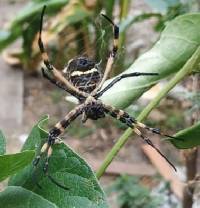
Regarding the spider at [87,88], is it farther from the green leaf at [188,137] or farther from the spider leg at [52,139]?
the green leaf at [188,137]

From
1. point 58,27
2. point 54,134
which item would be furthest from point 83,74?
point 58,27

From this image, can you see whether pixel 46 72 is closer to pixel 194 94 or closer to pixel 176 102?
pixel 194 94

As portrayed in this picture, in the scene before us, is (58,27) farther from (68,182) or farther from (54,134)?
(68,182)

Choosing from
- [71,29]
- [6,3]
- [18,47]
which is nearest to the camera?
[71,29]

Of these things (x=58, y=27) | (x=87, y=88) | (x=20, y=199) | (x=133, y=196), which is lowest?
(x=133, y=196)

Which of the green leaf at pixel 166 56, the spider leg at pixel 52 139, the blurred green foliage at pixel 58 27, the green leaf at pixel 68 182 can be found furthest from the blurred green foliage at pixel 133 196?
the green leaf at pixel 68 182

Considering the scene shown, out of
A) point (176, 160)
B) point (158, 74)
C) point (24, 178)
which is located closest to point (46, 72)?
point (158, 74)
